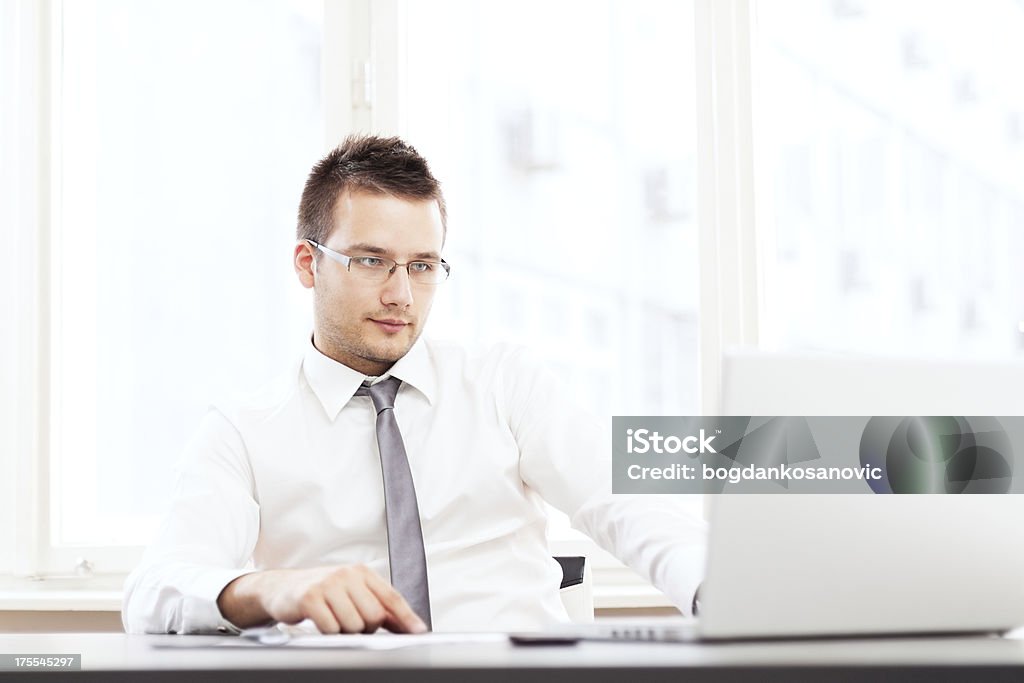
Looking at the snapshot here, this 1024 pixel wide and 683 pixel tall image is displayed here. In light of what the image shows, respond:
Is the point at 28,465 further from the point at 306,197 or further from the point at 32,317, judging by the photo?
the point at 306,197

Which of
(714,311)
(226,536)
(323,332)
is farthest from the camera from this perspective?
(714,311)

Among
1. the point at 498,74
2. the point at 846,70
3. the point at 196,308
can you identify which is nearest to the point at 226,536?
the point at 196,308

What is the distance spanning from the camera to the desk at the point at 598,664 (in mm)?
561

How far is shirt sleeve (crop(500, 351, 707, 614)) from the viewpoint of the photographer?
1264 millimetres

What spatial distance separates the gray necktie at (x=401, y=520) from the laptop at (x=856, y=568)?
0.69 m

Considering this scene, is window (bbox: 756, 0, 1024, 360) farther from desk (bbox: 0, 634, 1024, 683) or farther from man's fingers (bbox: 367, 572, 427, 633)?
desk (bbox: 0, 634, 1024, 683)

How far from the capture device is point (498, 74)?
252 centimetres

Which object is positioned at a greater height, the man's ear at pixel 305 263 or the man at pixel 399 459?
the man's ear at pixel 305 263

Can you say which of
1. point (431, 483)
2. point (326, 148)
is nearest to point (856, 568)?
point (431, 483)

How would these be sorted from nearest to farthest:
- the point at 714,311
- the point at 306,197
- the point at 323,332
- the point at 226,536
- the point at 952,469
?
the point at 952,469 → the point at 226,536 → the point at 323,332 → the point at 306,197 → the point at 714,311

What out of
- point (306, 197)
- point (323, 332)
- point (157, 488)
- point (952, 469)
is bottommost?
point (157, 488)

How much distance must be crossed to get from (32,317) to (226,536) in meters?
1.36

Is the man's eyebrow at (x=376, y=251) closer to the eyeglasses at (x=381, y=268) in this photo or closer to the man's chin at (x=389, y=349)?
the eyeglasses at (x=381, y=268)

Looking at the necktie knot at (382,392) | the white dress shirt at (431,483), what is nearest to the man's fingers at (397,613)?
the white dress shirt at (431,483)
